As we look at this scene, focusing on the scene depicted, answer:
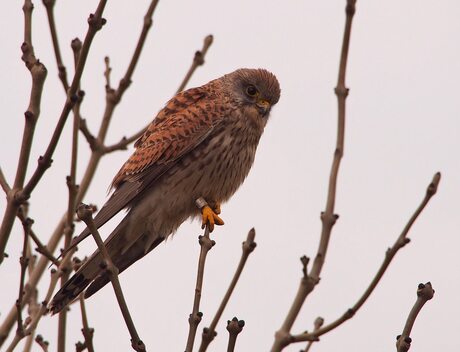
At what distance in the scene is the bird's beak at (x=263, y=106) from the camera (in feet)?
20.0

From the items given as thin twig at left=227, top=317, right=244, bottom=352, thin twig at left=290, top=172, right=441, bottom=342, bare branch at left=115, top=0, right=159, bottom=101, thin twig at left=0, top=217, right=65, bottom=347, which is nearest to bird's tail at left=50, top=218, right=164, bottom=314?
thin twig at left=0, top=217, right=65, bottom=347

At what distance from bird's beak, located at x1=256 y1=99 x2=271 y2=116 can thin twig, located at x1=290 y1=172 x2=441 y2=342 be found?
337cm

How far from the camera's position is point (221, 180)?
560 cm

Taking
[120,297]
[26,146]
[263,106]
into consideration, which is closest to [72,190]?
[26,146]

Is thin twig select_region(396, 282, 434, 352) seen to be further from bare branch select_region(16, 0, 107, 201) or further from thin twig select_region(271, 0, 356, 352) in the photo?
bare branch select_region(16, 0, 107, 201)

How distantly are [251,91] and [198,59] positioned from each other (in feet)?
3.76

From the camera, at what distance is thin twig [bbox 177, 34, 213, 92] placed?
501 centimetres

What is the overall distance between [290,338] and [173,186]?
9.85ft

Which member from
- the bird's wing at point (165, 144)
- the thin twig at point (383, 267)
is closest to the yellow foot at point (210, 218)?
the bird's wing at point (165, 144)

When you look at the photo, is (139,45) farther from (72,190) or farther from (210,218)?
(210,218)

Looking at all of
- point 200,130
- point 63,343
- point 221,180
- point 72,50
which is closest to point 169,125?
point 200,130

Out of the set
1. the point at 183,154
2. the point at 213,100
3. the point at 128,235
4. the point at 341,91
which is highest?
the point at 213,100

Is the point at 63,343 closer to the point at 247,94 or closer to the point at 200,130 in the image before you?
the point at 200,130

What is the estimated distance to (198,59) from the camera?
16.9 feet
